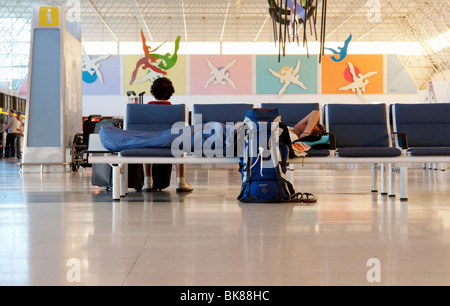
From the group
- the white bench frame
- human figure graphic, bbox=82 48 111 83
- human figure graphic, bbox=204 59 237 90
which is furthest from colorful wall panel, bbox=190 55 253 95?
the white bench frame

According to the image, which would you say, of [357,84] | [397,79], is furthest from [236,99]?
[397,79]

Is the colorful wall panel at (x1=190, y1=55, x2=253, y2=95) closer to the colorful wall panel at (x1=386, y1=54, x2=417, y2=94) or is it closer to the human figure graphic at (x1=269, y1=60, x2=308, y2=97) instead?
the human figure graphic at (x1=269, y1=60, x2=308, y2=97)

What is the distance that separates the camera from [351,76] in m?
A: 16.8

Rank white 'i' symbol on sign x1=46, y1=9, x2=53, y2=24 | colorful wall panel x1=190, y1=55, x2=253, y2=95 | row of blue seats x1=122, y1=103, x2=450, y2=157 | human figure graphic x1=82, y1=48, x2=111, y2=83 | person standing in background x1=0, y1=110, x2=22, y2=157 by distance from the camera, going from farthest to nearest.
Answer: person standing in background x1=0, y1=110, x2=22, y2=157
colorful wall panel x1=190, y1=55, x2=253, y2=95
human figure graphic x1=82, y1=48, x2=111, y2=83
white 'i' symbol on sign x1=46, y1=9, x2=53, y2=24
row of blue seats x1=122, y1=103, x2=450, y2=157

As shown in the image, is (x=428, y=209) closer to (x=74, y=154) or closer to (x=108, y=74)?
(x=74, y=154)

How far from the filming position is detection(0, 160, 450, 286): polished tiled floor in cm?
188

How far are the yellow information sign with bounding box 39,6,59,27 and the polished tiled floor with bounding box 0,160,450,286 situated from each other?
547cm

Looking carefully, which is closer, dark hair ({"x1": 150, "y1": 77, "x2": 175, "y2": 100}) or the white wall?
dark hair ({"x1": 150, "y1": 77, "x2": 175, "y2": 100})

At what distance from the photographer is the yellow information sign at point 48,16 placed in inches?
365

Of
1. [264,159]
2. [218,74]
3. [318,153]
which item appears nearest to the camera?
[264,159]

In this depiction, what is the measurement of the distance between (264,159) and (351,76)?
13143 millimetres

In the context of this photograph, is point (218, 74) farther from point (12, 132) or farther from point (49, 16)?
point (49, 16)

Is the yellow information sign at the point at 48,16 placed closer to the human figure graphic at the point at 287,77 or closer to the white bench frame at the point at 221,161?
the white bench frame at the point at 221,161
